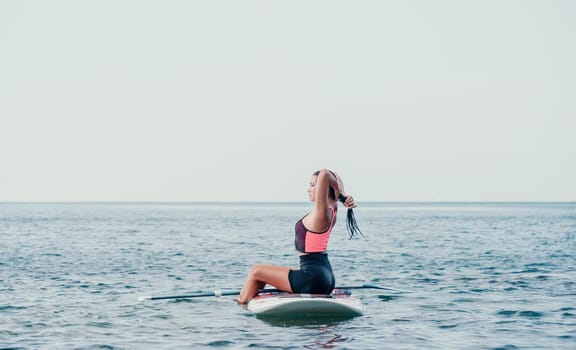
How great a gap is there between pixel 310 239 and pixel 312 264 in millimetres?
596

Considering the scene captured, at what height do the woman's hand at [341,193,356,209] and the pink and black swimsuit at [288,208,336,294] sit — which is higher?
the woman's hand at [341,193,356,209]

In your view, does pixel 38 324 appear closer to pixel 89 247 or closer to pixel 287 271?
pixel 287 271

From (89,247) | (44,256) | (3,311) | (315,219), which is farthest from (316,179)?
(89,247)

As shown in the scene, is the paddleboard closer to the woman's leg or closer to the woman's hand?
the woman's leg

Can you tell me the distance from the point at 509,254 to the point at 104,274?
20.0m

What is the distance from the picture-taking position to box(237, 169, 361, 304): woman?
14367 millimetres

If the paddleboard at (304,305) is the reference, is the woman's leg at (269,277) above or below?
above

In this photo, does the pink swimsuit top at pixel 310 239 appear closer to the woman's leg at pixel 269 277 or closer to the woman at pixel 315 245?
the woman at pixel 315 245

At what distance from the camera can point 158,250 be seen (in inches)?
1636

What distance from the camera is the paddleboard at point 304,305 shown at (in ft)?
50.4

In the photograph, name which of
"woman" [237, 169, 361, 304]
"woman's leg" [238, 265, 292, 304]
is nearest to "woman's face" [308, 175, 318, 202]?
"woman" [237, 169, 361, 304]

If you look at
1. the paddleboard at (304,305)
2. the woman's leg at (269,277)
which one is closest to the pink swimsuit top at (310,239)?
the woman's leg at (269,277)

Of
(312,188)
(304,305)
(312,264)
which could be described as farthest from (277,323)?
(312,188)

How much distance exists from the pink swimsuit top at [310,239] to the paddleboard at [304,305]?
0.96 metres
